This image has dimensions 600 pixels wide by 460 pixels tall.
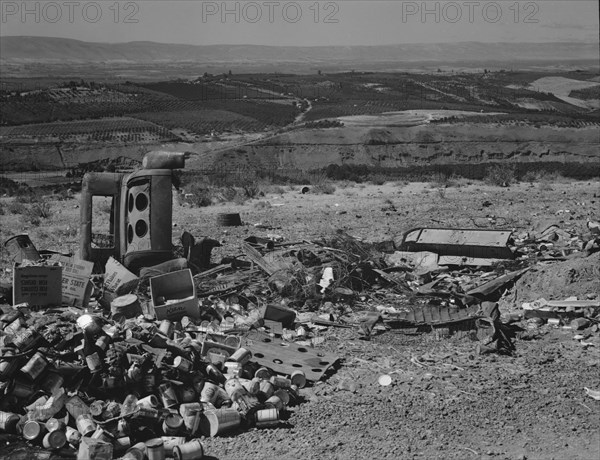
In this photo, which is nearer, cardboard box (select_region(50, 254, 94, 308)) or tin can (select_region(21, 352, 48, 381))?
tin can (select_region(21, 352, 48, 381))

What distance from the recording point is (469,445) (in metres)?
6.40

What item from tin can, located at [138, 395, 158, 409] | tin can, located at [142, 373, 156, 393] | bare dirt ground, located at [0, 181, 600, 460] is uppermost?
tin can, located at [142, 373, 156, 393]

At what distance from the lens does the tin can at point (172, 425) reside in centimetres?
639

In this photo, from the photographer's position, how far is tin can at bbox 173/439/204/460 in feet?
20.0

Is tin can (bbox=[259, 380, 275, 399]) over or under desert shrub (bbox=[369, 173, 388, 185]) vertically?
under

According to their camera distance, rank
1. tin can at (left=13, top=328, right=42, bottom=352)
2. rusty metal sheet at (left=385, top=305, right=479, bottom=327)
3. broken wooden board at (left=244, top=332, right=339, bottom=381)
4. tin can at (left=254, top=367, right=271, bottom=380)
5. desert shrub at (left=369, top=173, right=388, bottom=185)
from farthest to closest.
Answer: desert shrub at (left=369, top=173, right=388, bottom=185) → rusty metal sheet at (left=385, top=305, right=479, bottom=327) → broken wooden board at (left=244, top=332, right=339, bottom=381) → tin can at (left=254, top=367, right=271, bottom=380) → tin can at (left=13, top=328, right=42, bottom=352)

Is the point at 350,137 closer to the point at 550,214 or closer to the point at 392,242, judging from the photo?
the point at 550,214

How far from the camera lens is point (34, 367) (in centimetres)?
660

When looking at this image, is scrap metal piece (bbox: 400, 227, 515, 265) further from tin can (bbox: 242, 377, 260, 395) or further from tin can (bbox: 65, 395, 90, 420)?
tin can (bbox: 65, 395, 90, 420)

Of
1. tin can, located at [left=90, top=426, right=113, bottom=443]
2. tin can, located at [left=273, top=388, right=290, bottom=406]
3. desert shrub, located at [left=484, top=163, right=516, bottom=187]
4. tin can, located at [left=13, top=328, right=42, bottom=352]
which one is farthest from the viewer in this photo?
desert shrub, located at [left=484, top=163, right=516, bottom=187]

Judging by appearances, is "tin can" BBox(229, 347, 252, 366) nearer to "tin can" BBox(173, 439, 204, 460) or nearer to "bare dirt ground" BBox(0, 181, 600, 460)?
"bare dirt ground" BBox(0, 181, 600, 460)

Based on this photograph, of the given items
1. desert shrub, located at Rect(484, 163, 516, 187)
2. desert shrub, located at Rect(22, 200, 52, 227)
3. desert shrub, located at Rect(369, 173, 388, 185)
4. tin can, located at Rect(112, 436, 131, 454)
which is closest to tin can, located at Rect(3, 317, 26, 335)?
tin can, located at Rect(112, 436, 131, 454)

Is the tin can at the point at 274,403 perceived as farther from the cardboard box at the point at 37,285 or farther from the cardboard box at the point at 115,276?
the cardboard box at the point at 115,276

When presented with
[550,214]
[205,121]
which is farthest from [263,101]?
[550,214]
